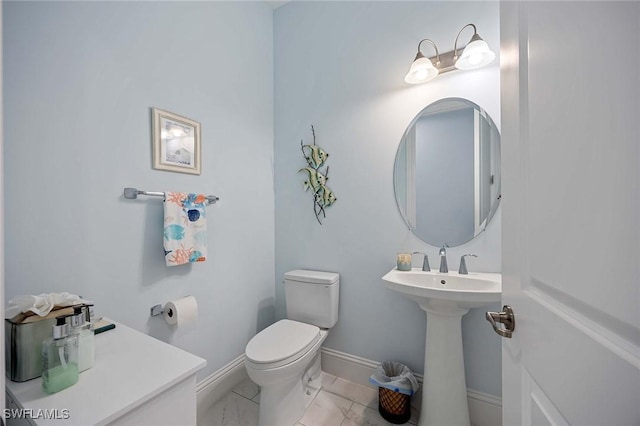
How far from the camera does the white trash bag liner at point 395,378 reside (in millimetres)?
1463

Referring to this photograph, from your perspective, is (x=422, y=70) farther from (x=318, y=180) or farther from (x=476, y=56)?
(x=318, y=180)

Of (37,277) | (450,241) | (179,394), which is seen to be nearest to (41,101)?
(37,277)

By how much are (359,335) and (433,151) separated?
134 cm

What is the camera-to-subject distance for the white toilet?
1.31 m

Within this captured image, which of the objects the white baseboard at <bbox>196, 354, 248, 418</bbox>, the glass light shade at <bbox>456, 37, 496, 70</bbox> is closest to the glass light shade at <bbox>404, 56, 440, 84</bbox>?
the glass light shade at <bbox>456, 37, 496, 70</bbox>

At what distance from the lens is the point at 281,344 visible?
4.68ft

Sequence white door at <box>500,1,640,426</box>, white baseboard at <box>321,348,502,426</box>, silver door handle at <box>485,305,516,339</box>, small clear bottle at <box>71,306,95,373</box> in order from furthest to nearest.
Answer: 1. white baseboard at <box>321,348,502,426</box>
2. small clear bottle at <box>71,306,95,373</box>
3. silver door handle at <box>485,305,516,339</box>
4. white door at <box>500,1,640,426</box>

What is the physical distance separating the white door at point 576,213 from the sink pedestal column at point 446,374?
79 centimetres

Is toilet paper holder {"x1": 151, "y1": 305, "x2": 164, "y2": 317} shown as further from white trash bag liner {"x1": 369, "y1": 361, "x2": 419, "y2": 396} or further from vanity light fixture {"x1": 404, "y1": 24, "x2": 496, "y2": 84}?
vanity light fixture {"x1": 404, "y1": 24, "x2": 496, "y2": 84}

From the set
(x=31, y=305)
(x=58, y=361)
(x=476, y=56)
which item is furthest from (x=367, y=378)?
(x=476, y=56)

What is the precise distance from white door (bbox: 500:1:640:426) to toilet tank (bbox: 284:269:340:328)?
1253 mm

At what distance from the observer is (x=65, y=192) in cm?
107

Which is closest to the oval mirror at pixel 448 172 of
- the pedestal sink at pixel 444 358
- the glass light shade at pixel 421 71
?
the glass light shade at pixel 421 71

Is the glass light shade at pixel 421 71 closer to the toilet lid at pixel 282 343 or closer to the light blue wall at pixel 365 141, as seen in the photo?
the light blue wall at pixel 365 141
